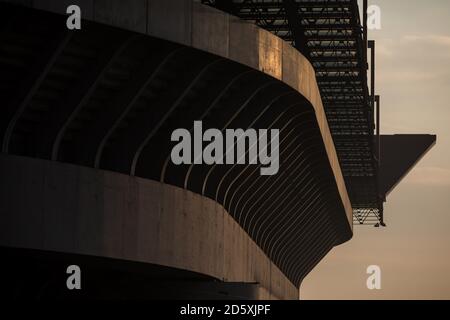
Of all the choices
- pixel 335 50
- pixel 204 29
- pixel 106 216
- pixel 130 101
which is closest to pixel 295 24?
pixel 335 50

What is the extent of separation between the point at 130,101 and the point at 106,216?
2584mm

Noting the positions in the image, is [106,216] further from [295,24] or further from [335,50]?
[335,50]

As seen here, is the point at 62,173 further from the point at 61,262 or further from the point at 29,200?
the point at 61,262

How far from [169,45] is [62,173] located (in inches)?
138

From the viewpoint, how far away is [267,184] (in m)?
41.1

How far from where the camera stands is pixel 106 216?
27.0 metres

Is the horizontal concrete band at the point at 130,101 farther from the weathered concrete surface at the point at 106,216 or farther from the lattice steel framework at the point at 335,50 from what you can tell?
the lattice steel framework at the point at 335,50

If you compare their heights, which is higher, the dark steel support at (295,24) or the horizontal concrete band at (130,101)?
the dark steel support at (295,24)

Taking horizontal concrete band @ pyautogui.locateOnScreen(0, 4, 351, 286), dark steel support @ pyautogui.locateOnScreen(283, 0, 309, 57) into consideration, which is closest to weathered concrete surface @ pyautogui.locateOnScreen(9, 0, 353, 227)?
horizontal concrete band @ pyautogui.locateOnScreen(0, 4, 351, 286)

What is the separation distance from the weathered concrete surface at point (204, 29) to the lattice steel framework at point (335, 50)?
15.7 metres

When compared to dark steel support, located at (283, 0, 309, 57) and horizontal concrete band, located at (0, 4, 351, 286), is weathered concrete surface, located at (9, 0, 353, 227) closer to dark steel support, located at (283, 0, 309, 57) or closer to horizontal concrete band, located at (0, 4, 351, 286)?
horizontal concrete band, located at (0, 4, 351, 286)

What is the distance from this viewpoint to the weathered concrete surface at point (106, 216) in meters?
24.6

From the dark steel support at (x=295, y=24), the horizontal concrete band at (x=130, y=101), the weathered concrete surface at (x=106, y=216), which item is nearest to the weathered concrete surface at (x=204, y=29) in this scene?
the horizontal concrete band at (x=130, y=101)

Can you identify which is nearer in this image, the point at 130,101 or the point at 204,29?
the point at 130,101
